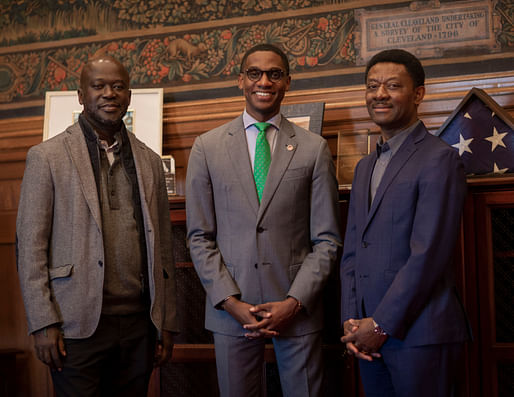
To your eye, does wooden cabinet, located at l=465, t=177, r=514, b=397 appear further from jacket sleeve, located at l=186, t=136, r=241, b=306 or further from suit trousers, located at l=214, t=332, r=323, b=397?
jacket sleeve, located at l=186, t=136, r=241, b=306

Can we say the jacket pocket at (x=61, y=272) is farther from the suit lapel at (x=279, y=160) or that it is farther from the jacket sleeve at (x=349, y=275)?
the jacket sleeve at (x=349, y=275)

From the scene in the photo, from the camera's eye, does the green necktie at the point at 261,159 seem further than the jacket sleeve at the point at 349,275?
Yes

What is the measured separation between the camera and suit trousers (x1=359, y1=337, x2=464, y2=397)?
70.3 inches

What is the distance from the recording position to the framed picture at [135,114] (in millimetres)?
3377

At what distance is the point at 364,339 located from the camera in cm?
189

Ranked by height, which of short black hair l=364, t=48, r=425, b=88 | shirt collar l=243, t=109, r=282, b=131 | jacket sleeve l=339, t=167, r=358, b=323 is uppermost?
short black hair l=364, t=48, r=425, b=88

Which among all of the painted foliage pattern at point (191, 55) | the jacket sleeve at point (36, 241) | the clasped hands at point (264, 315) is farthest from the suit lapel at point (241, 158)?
the painted foliage pattern at point (191, 55)

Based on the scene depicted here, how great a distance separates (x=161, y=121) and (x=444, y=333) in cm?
218

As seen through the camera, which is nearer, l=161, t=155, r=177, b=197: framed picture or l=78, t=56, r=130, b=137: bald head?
l=78, t=56, r=130, b=137: bald head

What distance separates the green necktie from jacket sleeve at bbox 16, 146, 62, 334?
78 cm

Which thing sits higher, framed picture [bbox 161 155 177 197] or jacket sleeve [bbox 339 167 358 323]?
framed picture [bbox 161 155 177 197]

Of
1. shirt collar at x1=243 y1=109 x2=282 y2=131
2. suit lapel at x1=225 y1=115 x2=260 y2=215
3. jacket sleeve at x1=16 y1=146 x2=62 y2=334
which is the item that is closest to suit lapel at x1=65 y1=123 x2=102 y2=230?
jacket sleeve at x1=16 y1=146 x2=62 y2=334

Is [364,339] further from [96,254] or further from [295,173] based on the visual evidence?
[96,254]

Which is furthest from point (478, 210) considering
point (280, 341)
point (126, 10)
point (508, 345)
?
point (126, 10)
